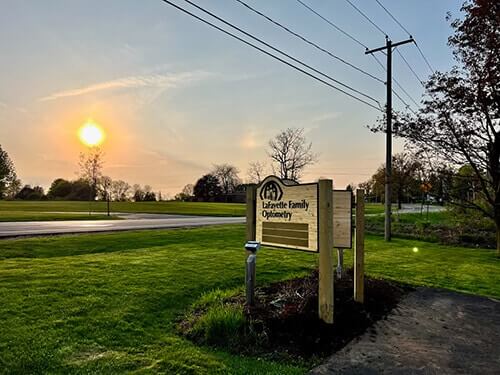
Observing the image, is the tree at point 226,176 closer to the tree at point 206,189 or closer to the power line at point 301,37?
the tree at point 206,189

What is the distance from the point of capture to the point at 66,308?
4.74 metres

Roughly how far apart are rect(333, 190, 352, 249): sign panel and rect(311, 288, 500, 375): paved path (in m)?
1.22

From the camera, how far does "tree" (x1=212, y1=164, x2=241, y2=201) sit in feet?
257

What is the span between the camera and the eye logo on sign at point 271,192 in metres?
5.21

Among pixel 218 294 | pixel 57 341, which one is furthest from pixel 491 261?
pixel 57 341

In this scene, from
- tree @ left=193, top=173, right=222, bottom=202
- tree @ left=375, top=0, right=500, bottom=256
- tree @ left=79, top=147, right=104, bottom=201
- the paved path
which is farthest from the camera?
tree @ left=193, top=173, right=222, bottom=202

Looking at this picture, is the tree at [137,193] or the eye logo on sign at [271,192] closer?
the eye logo on sign at [271,192]

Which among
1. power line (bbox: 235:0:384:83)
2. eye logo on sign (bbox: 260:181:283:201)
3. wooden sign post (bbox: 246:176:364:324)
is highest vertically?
power line (bbox: 235:0:384:83)

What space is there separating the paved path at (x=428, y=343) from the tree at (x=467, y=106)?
26.7 feet

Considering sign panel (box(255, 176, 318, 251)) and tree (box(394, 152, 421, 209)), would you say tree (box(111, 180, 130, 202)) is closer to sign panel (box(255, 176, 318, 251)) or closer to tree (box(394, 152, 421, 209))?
tree (box(394, 152, 421, 209))

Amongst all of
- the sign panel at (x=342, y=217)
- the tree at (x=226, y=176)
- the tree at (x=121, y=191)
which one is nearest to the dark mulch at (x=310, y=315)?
the sign panel at (x=342, y=217)

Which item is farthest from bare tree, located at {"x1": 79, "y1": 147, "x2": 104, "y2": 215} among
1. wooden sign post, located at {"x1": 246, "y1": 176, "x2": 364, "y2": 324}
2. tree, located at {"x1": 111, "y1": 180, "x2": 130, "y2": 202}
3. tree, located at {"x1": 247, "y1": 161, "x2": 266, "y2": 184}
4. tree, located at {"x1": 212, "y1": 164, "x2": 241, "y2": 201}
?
tree, located at {"x1": 212, "y1": 164, "x2": 241, "y2": 201}

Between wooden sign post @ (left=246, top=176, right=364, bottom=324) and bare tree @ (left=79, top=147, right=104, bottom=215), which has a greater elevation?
bare tree @ (left=79, top=147, right=104, bottom=215)

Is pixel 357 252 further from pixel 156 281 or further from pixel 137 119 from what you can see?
pixel 137 119
